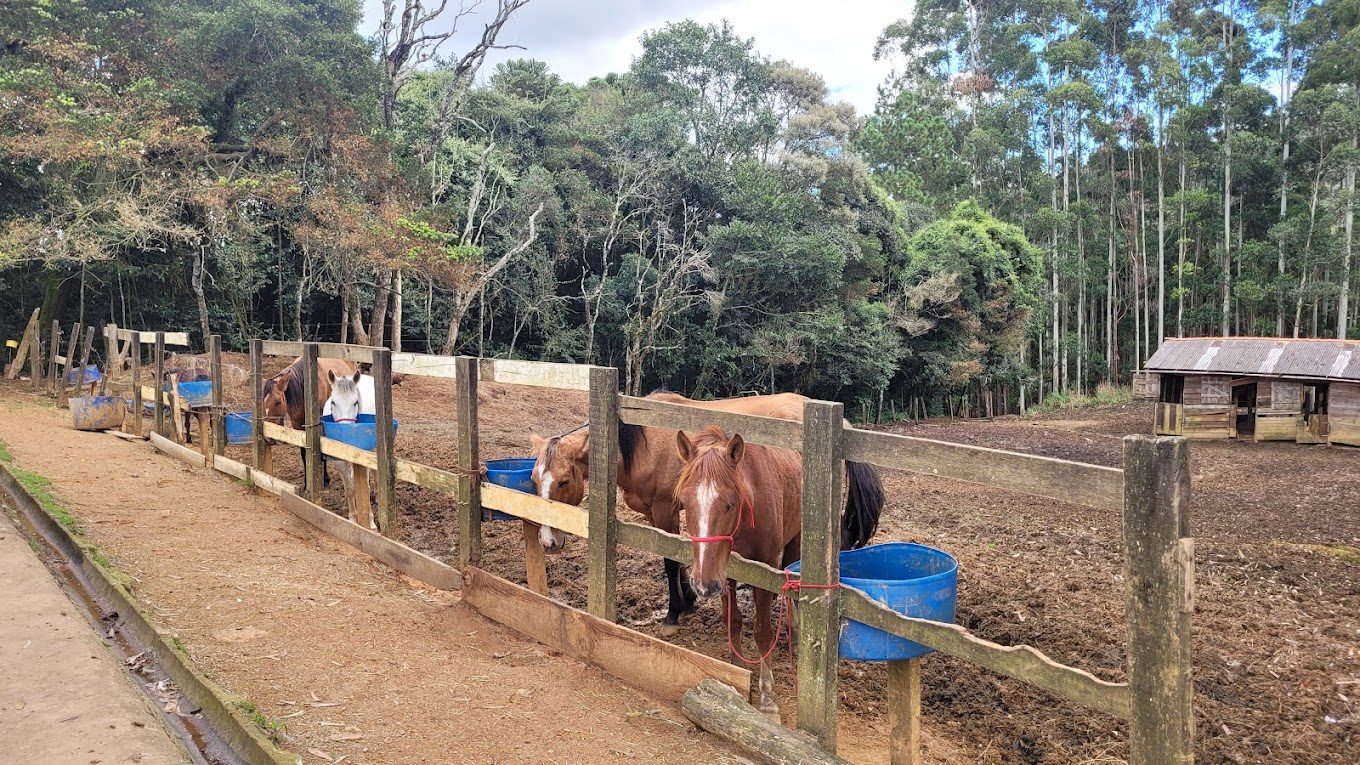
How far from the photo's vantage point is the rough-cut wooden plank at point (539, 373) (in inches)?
186

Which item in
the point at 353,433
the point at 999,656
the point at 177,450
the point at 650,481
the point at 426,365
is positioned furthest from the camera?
the point at 177,450

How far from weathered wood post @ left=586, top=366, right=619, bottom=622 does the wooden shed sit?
1892cm

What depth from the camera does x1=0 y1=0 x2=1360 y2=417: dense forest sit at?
17891mm

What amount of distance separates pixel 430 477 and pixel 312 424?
2234 millimetres

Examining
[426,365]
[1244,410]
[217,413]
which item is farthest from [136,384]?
[1244,410]

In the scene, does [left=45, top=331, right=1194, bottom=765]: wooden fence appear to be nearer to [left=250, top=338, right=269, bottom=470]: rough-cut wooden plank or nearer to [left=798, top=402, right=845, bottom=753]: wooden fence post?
[left=798, top=402, right=845, bottom=753]: wooden fence post

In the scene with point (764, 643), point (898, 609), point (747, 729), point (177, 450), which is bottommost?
point (764, 643)

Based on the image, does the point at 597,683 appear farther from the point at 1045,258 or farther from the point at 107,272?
the point at 1045,258

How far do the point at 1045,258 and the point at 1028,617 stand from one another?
3576 cm

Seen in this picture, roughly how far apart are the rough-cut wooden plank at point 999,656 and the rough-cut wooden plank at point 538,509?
182 centimetres

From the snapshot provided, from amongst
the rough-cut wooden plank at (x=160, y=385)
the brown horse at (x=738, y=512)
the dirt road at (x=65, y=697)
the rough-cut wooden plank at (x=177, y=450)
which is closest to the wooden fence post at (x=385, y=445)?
the dirt road at (x=65, y=697)

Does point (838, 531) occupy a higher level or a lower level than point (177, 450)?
higher

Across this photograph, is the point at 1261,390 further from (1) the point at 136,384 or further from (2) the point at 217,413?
(1) the point at 136,384

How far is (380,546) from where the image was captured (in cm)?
623
